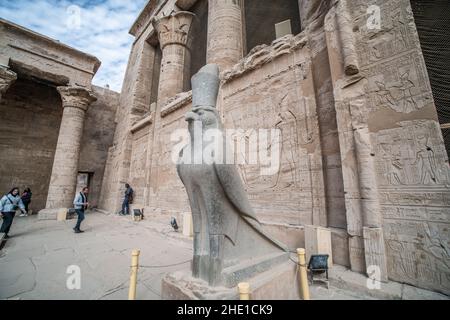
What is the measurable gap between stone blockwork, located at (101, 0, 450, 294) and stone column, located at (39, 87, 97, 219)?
336 inches

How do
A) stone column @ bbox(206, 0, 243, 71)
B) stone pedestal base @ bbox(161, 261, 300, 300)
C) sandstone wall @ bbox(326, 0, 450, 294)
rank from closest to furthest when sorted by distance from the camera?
stone pedestal base @ bbox(161, 261, 300, 300), sandstone wall @ bbox(326, 0, 450, 294), stone column @ bbox(206, 0, 243, 71)

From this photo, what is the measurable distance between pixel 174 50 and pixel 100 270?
30.2 ft

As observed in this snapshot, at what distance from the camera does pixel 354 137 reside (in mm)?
2865

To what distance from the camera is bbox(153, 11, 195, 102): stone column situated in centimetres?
869

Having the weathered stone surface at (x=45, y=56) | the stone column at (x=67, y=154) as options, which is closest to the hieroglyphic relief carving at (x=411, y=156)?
the stone column at (x=67, y=154)

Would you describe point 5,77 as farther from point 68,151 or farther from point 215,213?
point 215,213

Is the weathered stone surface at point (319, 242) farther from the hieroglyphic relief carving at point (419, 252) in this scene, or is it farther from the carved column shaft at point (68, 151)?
the carved column shaft at point (68, 151)

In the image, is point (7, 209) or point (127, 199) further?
point (127, 199)

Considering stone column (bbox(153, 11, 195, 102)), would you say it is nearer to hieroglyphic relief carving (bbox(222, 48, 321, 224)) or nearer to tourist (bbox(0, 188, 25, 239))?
hieroglyphic relief carving (bbox(222, 48, 321, 224))

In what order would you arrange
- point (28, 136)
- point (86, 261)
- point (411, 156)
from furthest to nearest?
1. point (28, 136)
2. point (86, 261)
3. point (411, 156)

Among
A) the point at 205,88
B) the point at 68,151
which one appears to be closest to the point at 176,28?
the point at 68,151

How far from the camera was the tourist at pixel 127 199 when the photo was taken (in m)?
8.65

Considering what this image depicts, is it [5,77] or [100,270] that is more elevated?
[5,77]

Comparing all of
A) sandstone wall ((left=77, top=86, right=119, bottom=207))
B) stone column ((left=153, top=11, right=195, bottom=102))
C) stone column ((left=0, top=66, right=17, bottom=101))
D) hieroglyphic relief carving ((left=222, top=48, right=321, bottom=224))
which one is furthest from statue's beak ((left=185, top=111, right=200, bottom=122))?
sandstone wall ((left=77, top=86, right=119, bottom=207))
